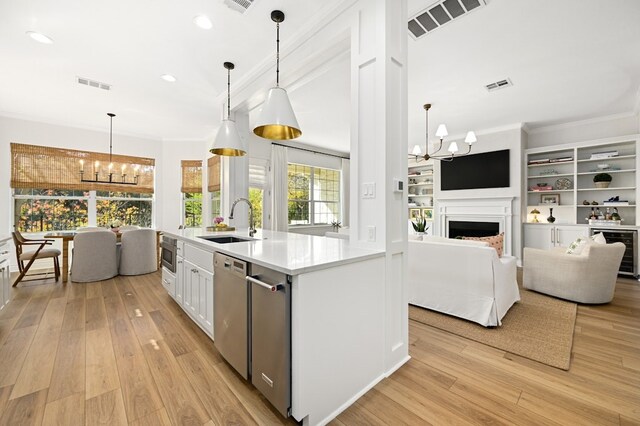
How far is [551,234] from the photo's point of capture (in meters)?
5.38

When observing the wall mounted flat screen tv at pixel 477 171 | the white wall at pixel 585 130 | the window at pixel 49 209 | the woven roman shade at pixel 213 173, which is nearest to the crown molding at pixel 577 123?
the white wall at pixel 585 130

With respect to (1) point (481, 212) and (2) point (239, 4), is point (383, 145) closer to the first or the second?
(2) point (239, 4)

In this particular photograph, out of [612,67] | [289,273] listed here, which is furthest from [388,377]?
[612,67]

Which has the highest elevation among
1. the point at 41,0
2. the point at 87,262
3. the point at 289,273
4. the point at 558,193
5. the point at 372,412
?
the point at 41,0

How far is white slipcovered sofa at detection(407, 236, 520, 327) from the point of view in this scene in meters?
2.74

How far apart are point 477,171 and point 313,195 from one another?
4.07m

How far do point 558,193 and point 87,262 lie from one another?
8.99 meters

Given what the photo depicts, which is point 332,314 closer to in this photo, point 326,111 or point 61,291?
point 326,111

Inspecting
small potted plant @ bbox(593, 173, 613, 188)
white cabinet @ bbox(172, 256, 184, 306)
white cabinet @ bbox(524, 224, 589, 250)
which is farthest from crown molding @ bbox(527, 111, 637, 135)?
white cabinet @ bbox(172, 256, 184, 306)

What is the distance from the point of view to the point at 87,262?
14.4 ft

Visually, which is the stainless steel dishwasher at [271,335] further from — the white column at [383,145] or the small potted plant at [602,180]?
the small potted plant at [602,180]

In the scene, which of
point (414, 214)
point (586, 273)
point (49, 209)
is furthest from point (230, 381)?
point (414, 214)

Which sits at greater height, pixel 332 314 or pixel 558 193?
pixel 558 193

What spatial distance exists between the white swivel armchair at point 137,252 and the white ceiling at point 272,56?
7.33 ft
